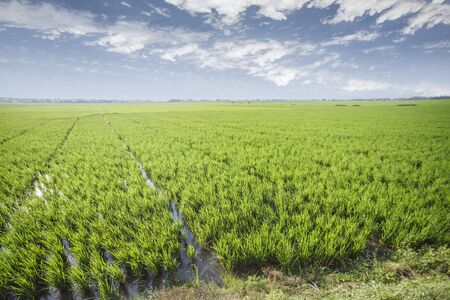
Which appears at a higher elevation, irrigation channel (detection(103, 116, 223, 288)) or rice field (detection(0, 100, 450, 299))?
rice field (detection(0, 100, 450, 299))

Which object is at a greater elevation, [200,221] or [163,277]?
[200,221]

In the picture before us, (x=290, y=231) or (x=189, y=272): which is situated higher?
(x=290, y=231)

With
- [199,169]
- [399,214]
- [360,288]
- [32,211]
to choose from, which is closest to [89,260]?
[32,211]

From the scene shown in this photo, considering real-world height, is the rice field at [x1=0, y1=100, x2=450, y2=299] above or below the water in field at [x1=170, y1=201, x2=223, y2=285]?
above

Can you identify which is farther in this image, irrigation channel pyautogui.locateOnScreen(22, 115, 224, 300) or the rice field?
the rice field

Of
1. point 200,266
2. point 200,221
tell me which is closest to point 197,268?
point 200,266

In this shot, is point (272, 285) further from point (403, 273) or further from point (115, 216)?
point (115, 216)

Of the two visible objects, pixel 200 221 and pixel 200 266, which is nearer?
pixel 200 266

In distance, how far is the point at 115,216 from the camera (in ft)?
14.1

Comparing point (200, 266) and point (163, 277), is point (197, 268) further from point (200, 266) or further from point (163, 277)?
point (163, 277)

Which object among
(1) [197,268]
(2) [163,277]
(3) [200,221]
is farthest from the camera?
(3) [200,221]

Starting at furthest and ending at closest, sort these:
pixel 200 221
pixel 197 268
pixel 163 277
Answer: pixel 200 221 → pixel 197 268 → pixel 163 277

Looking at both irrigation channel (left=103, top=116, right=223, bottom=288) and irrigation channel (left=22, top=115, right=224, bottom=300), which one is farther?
irrigation channel (left=103, top=116, right=223, bottom=288)

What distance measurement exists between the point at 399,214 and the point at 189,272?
3.78 metres
